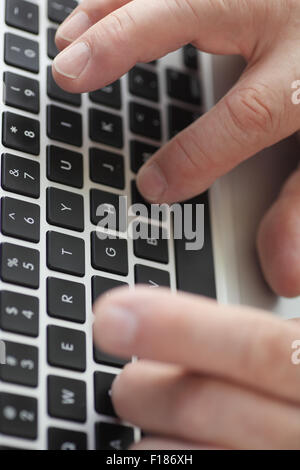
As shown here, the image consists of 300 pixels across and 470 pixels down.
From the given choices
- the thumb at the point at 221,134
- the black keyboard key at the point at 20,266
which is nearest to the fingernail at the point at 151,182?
the thumb at the point at 221,134

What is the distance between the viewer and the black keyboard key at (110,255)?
0.38 metres

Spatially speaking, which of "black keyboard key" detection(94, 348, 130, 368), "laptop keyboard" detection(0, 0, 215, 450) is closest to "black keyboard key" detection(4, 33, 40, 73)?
"laptop keyboard" detection(0, 0, 215, 450)

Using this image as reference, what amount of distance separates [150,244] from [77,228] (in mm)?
57

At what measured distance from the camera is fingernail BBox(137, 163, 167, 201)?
420 mm

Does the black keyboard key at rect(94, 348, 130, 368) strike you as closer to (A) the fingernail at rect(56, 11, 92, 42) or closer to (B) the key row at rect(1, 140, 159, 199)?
(B) the key row at rect(1, 140, 159, 199)

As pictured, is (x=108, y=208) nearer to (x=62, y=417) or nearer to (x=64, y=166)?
(x=64, y=166)

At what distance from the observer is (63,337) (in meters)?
0.34

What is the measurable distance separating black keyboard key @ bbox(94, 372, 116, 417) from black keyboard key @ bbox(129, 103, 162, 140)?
Answer: 20 centimetres

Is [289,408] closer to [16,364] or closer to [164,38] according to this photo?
[16,364]

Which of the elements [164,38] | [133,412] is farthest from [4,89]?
[133,412]

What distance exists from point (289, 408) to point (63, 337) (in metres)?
0.13

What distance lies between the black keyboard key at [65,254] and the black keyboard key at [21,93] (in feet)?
0.31

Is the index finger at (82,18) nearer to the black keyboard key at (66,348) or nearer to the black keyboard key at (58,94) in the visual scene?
the black keyboard key at (58,94)

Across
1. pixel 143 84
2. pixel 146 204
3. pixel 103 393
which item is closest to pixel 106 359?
pixel 103 393
